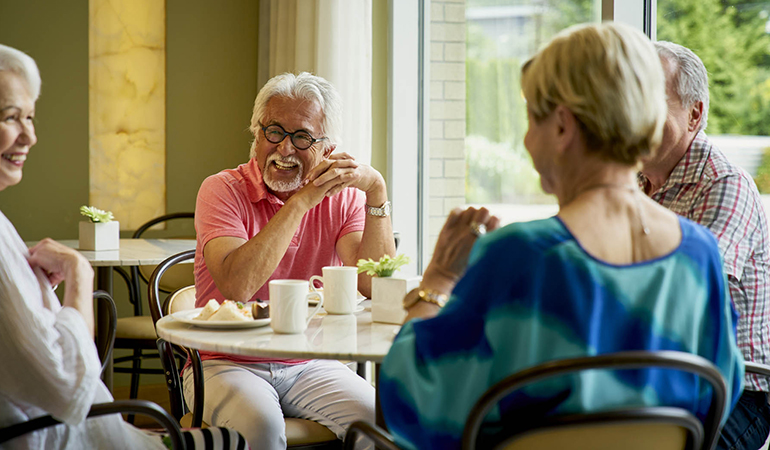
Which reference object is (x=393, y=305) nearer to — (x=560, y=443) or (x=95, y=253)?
(x=560, y=443)

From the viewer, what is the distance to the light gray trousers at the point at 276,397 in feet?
5.59

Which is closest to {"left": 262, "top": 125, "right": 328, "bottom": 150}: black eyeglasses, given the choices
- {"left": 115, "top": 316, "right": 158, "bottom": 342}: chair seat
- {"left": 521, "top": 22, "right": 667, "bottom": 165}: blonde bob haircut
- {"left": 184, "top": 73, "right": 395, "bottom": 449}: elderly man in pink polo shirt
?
{"left": 184, "top": 73, "right": 395, "bottom": 449}: elderly man in pink polo shirt

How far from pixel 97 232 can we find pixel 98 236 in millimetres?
19

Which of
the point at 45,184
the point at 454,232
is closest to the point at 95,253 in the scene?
the point at 45,184

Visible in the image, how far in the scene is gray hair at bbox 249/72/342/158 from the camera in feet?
7.09

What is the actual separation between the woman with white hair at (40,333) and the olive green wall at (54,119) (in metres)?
3.02

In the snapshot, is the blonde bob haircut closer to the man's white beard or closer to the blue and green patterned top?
the blue and green patterned top

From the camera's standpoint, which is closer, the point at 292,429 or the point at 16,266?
the point at 16,266

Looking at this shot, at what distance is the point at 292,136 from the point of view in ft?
7.03

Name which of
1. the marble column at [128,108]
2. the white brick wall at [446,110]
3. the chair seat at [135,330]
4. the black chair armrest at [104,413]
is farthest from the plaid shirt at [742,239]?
the marble column at [128,108]

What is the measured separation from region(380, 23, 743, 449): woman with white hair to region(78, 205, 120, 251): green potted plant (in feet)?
8.14

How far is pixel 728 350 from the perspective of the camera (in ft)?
3.67

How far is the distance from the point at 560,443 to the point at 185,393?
47.2 inches

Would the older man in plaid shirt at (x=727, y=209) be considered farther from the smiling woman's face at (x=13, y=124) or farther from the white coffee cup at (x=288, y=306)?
the smiling woman's face at (x=13, y=124)
